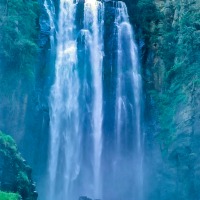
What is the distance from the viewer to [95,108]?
25672mm

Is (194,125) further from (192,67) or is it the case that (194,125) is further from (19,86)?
(19,86)

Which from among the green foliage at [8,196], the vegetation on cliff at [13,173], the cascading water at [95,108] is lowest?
the green foliage at [8,196]

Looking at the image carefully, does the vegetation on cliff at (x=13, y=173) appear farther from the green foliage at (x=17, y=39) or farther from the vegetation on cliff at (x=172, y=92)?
the vegetation on cliff at (x=172, y=92)

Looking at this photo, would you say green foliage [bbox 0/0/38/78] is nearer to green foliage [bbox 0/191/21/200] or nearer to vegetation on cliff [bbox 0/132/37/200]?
vegetation on cliff [bbox 0/132/37/200]

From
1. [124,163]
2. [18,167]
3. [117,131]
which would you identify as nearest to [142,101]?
[117,131]

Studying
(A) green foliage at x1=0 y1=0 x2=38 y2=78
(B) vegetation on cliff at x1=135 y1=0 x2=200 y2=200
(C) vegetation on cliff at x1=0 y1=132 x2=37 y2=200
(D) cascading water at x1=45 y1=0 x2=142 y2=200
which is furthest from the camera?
(D) cascading water at x1=45 y1=0 x2=142 y2=200

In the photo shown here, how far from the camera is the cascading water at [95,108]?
23969 millimetres

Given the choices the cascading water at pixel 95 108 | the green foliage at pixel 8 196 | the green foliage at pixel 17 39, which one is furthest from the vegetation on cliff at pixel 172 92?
the green foliage at pixel 8 196

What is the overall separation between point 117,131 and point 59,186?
17.5 ft

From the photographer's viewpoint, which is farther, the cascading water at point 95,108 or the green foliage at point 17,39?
the cascading water at point 95,108

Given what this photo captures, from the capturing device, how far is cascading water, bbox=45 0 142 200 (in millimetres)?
23969

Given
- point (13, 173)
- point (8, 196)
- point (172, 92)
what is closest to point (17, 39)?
point (13, 173)

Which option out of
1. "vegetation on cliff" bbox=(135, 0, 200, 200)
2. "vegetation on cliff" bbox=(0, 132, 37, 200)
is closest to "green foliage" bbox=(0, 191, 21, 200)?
"vegetation on cliff" bbox=(0, 132, 37, 200)

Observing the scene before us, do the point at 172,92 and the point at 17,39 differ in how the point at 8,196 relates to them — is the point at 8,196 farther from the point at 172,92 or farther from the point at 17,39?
the point at 172,92
